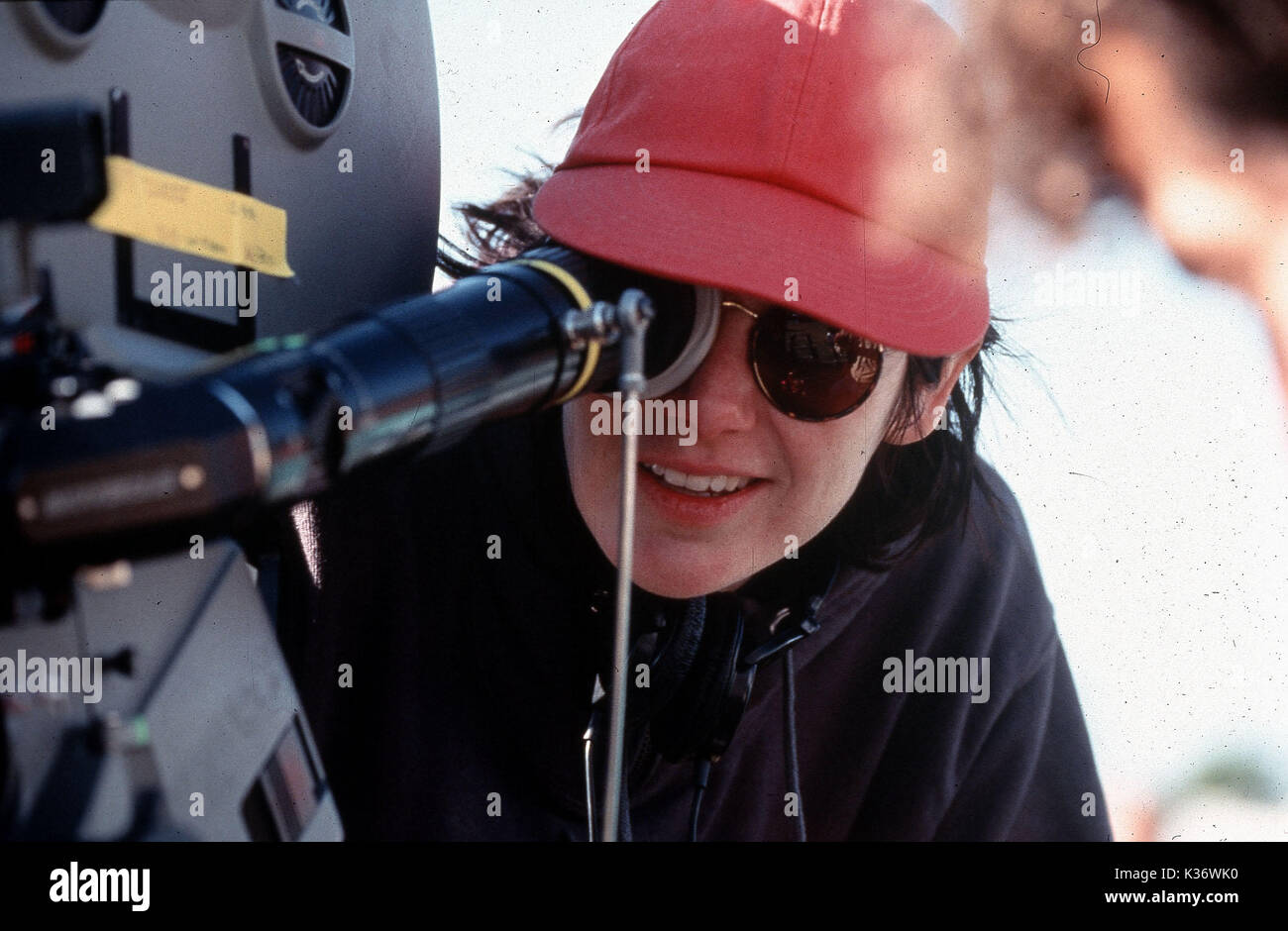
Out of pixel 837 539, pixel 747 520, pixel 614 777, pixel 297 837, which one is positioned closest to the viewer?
pixel 297 837

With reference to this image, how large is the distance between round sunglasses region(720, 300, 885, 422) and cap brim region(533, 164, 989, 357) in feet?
0.09

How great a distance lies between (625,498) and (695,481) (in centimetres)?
30

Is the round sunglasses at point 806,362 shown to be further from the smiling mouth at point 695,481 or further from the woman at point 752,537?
the smiling mouth at point 695,481

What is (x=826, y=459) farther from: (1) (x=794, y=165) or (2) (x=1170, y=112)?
(2) (x=1170, y=112)

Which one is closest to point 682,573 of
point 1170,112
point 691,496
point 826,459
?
point 691,496

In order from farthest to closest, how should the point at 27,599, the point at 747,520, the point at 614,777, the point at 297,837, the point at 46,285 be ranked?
the point at 747,520 → the point at 614,777 → the point at 297,837 → the point at 46,285 → the point at 27,599

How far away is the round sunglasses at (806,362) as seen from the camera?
110 cm

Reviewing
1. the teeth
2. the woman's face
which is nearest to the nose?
the woman's face

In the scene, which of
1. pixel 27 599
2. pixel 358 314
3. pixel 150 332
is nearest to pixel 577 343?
pixel 358 314

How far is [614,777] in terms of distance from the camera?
0.96 m

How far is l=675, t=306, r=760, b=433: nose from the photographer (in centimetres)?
111

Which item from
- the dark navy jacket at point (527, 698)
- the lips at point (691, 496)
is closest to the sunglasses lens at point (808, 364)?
the lips at point (691, 496)
